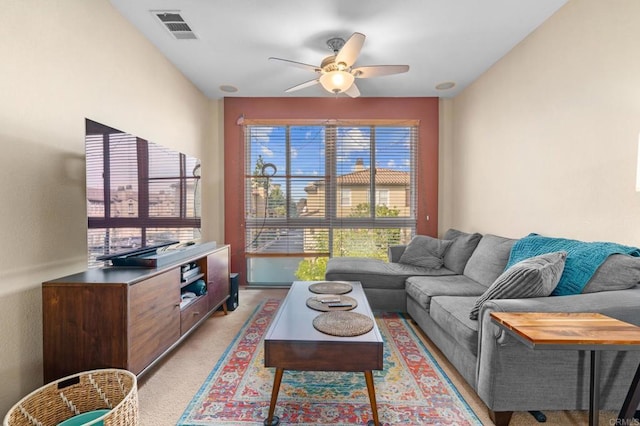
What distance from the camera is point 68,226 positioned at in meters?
1.86

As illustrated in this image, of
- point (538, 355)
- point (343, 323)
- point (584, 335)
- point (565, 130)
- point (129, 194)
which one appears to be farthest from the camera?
point (565, 130)

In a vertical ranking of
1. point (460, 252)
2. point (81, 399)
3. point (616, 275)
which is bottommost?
point (81, 399)

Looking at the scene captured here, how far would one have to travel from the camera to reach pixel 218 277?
295cm

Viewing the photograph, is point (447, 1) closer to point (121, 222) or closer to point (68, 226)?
point (121, 222)

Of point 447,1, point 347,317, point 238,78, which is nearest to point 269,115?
point 238,78

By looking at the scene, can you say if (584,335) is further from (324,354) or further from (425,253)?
(425,253)

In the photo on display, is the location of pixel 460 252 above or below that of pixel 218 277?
above

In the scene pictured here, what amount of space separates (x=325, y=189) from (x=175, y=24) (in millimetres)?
2411

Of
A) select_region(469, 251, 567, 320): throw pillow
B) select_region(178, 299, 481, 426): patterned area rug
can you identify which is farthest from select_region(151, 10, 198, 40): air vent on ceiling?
select_region(469, 251, 567, 320): throw pillow

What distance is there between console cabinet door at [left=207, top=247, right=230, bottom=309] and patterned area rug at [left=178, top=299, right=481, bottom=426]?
69 cm

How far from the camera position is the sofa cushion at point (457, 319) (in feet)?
5.57

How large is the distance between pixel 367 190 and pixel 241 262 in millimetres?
2015

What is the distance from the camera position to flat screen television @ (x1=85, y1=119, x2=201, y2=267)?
5.92 feet

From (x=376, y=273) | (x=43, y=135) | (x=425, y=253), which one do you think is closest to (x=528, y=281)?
(x=376, y=273)
